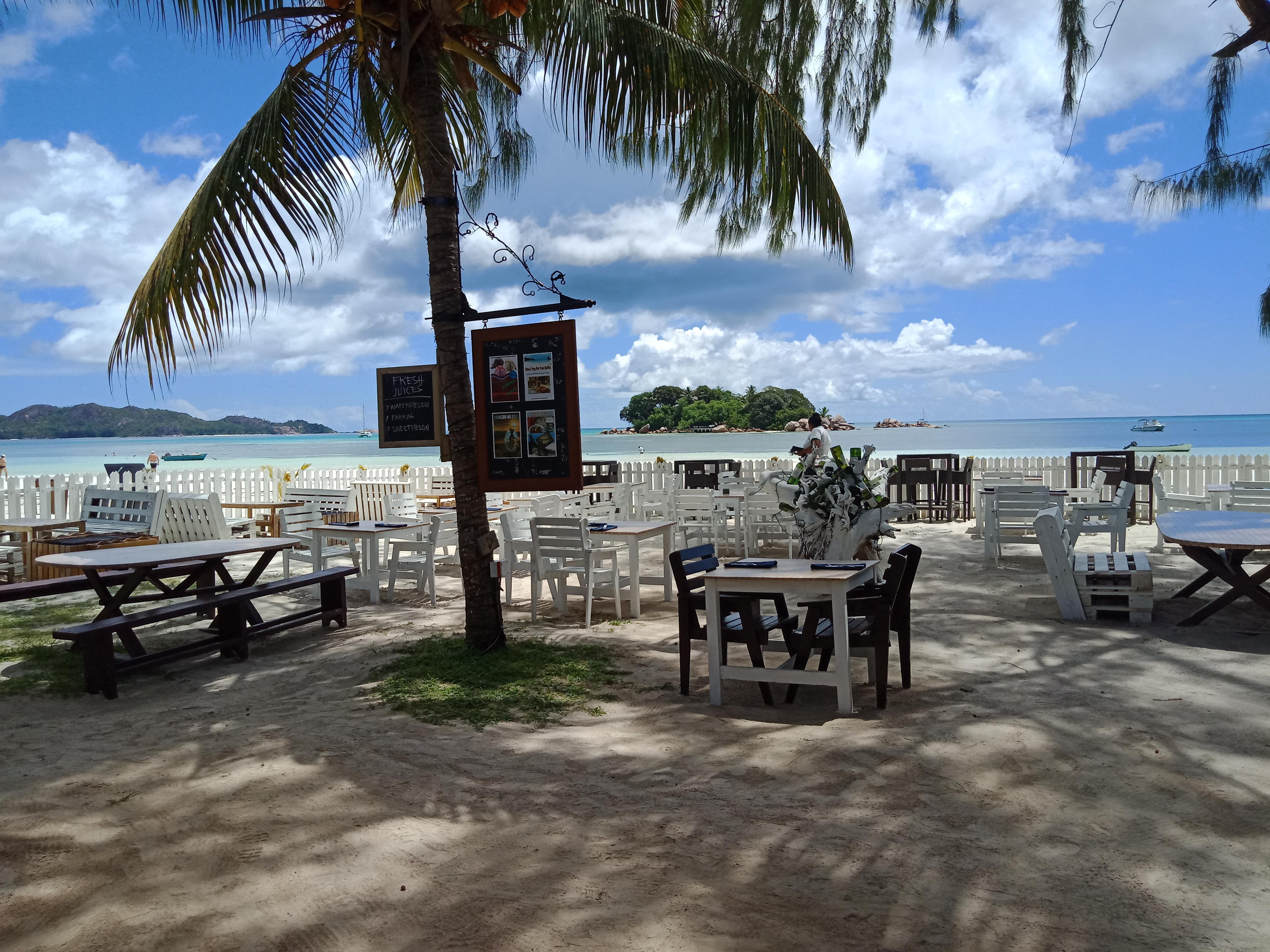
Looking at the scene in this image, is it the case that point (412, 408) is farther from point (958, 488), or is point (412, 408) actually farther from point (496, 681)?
point (958, 488)

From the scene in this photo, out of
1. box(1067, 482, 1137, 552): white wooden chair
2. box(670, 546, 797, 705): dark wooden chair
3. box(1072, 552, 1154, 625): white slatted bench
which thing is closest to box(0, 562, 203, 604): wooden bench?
box(670, 546, 797, 705): dark wooden chair

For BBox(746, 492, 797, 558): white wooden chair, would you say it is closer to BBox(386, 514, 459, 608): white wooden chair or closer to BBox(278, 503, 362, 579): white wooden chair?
BBox(386, 514, 459, 608): white wooden chair

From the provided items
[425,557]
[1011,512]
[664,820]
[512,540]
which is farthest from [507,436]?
[1011,512]

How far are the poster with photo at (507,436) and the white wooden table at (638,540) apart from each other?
6.35 feet

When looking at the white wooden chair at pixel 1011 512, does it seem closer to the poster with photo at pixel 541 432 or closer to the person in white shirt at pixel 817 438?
the person in white shirt at pixel 817 438

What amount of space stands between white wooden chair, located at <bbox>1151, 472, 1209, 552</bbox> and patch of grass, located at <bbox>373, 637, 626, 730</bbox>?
7208 mm

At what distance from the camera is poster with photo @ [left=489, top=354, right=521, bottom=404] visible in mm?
5746

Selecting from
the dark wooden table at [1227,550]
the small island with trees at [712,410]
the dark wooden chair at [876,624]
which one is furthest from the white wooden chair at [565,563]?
the small island with trees at [712,410]

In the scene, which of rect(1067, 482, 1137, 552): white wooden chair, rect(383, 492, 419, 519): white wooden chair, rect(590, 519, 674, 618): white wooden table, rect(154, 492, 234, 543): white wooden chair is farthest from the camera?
rect(383, 492, 419, 519): white wooden chair

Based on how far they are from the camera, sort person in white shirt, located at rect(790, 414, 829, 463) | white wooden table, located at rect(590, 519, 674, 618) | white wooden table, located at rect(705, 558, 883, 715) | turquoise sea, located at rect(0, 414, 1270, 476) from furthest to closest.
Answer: turquoise sea, located at rect(0, 414, 1270, 476) → person in white shirt, located at rect(790, 414, 829, 463) → white wooden table, located at rect(590, 519, 674, 618) → white wooden table, located at rect(705, 558, 883, 715)

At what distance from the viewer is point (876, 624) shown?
471 centimetres

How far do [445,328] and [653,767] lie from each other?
3239 mm

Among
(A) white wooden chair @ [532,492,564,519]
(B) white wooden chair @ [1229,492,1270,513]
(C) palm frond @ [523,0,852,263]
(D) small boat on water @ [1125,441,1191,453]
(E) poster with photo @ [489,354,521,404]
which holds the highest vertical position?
(C) palm frond @ [523,0,852,263]

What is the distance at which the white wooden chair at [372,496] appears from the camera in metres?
15.1
